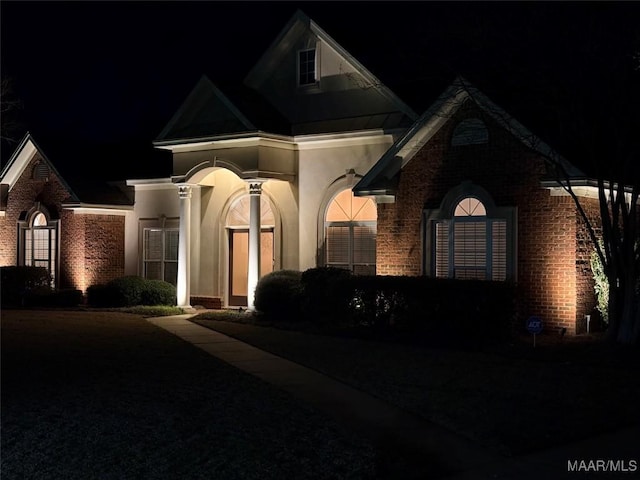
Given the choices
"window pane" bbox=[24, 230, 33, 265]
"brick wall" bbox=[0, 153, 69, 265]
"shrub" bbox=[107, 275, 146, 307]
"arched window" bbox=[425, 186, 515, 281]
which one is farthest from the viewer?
"window pane" bbox=[24, 230, 33, 265]

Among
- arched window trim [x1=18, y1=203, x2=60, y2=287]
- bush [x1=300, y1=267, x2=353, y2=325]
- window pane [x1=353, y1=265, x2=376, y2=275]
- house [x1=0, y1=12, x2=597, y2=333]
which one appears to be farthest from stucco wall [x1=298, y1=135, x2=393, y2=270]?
arched window trim [x1=18, y1=203, x2=60, y2=287]

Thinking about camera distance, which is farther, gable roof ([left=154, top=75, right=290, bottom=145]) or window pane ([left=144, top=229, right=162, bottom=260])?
window pane ([left=144, top=229, right=162, bottom=260])

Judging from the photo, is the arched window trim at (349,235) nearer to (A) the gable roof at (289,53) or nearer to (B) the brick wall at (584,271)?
(A) the gable roof at (289,53)

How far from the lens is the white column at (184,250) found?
25391 millimetres

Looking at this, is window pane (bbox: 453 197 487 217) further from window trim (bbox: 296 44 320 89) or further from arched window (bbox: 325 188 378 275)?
window trim (bbox: 296 44 320 89)

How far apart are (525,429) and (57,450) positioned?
16.1 ft

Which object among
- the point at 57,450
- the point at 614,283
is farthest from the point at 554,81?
the point at 57,450

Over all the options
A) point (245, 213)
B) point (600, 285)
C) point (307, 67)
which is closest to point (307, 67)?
point (307, 67)

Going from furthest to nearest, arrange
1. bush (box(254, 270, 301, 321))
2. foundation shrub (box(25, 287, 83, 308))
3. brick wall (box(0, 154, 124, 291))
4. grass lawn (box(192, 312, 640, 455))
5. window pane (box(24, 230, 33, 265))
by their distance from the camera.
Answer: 1. window pane (box(24, 230, 33, 265))
2. brick wall (box(0, 154, 124, 291))
3. foundation shrub (box(25, 287, 83, 308))
4. bush (box(254, 270, 301, 321))
5. grass lawn (box(192, 312, 640, 455))

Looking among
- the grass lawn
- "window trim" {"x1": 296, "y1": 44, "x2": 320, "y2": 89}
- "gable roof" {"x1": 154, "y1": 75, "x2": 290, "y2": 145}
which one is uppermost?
"window trim" {"x1": 296, "y1": 44, "x2": 320, "y2": 89}

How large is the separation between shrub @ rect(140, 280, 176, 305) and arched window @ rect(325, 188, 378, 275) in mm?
5222

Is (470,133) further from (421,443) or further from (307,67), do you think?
(421,443)

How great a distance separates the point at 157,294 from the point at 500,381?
15.0 metres

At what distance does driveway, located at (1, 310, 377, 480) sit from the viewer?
8.86m
